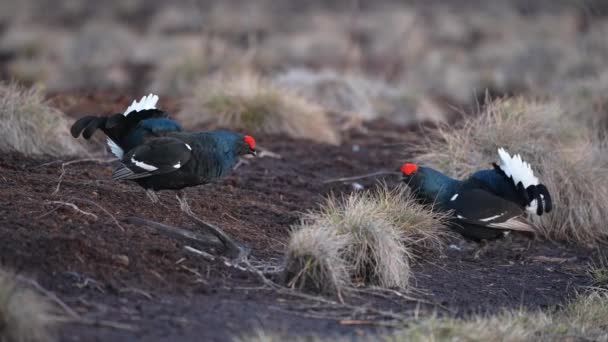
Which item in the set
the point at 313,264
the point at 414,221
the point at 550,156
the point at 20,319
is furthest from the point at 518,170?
the point at 20,319

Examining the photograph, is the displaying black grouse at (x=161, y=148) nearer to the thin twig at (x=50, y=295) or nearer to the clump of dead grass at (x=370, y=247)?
the clump of dead grass at (x=370, y=247)

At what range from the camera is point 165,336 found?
4566 millimetres

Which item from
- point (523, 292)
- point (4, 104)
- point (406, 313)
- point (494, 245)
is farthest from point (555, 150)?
point (4, 104)

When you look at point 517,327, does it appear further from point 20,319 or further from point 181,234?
point 20,319

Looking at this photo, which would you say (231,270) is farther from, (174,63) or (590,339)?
(174,63)

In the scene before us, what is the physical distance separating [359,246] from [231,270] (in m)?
0.83

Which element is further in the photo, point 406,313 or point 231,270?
point 231,270

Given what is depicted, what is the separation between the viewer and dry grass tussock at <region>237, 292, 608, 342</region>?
4699 mm

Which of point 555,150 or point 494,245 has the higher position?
point 555,150

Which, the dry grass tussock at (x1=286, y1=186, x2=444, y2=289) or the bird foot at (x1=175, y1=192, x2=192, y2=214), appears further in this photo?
the bird foot at (x1=175, y1=192, x2=192, y2=214)

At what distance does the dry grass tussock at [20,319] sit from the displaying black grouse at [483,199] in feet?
11.6

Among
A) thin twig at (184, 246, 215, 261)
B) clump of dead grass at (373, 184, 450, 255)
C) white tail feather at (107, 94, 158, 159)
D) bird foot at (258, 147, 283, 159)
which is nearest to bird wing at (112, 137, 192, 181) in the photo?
white tail feather at (107, 94, 158, 159)

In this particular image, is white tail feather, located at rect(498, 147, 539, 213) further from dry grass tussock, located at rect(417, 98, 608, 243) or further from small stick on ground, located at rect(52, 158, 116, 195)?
small stick on ground, located at rect(52, 158, 116, 195)

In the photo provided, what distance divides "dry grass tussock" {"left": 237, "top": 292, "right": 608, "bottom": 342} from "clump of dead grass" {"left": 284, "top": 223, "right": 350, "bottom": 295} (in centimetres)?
68
